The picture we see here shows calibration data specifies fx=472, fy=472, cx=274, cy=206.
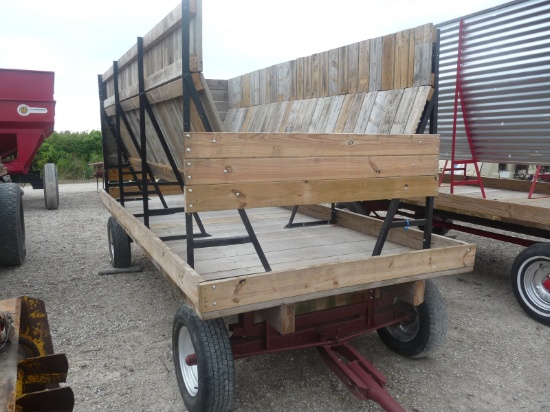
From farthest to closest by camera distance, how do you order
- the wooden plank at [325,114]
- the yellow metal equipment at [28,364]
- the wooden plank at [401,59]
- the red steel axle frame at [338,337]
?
1. the wooden plank at [325,114]
2. the wooden plank at [401,59]
3. the red steel axle frame at [338,337]
4. the yellow metal equipment at [28,364]

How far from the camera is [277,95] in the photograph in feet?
20.7

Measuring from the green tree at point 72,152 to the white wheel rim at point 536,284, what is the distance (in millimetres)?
18147

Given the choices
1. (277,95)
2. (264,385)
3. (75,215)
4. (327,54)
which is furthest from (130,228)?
(75,215)

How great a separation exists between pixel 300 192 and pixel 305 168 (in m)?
0.13

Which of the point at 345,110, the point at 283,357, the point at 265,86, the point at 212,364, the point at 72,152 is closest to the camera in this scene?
the point at 212,364

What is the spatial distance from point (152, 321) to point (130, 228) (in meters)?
0.84

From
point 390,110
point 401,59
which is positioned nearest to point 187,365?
point 390,110

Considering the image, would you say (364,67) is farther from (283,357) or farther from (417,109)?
(283,357)

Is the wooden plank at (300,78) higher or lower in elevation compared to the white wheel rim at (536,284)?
higher

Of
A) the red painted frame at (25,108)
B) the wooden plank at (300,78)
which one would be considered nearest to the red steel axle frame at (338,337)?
the wooden plank at (300,78)

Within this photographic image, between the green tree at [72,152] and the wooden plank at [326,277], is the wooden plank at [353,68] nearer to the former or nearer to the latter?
the wooden plank at [326,277]

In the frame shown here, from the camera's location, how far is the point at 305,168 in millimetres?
2475

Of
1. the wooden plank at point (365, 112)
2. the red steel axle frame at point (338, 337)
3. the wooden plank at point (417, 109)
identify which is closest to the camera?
the red steel axle frame at point (338, 337)

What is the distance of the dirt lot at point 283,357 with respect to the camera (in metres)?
2.86
